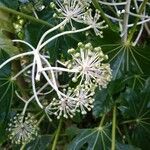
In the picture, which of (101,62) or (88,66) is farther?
(101,62)

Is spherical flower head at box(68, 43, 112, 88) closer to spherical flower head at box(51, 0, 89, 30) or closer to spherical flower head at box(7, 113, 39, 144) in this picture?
spherical flower head at box(51, 0, 89, 30)

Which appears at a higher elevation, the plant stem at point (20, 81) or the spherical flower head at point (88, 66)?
the plant stem at point (20, 81)

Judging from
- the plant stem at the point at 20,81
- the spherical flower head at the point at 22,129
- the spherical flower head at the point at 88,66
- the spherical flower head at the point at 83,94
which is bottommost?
the spherical flower head at the point at 22,129

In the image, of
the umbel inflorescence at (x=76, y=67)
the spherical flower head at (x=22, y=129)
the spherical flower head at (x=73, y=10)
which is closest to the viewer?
the umbel inflorescence at (x=76, y=67)

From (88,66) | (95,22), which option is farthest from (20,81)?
(88,66)

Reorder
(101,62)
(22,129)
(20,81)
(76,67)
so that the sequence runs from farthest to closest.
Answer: (20,81) → (22,129) → (101,62) → (76,67)

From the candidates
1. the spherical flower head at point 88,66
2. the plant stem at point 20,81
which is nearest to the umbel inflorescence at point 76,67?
the spherical flower head at point 88,66

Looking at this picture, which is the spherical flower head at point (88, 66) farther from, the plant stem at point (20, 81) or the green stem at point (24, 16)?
the plant stem at point (20, 81)

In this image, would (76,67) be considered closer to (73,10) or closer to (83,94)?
(83,94)

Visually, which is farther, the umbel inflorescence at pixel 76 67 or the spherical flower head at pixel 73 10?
the spherical flower head at pixel 73 10

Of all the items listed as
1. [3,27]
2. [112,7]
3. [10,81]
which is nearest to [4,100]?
[10,81]
